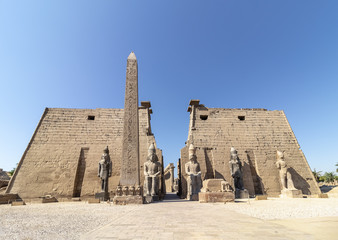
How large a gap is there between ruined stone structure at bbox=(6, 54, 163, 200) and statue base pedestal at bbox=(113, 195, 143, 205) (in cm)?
260

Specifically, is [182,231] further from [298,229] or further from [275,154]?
[275,154]

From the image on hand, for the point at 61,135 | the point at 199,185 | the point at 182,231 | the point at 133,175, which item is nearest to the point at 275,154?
the point at 199,185

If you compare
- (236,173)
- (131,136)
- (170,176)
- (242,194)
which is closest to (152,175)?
(131,136)

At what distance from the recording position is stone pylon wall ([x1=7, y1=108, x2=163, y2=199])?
376 inches

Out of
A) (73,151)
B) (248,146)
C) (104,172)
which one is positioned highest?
(248,146)

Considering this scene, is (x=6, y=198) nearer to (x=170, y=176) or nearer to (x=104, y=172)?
(x=104, y=172)

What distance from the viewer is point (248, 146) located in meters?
11.5

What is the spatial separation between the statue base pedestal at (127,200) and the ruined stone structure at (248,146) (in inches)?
155

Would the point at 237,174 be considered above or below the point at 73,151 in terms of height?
below

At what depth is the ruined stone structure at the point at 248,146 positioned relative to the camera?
1051 cm

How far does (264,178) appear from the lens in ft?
35.2

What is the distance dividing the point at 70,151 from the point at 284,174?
1247cm

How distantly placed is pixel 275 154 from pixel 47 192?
44.8 ft

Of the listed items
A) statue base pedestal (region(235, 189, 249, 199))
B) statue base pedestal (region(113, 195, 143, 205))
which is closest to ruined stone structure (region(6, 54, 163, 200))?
statue base pedestal (region(113, 195, 143, 205))
